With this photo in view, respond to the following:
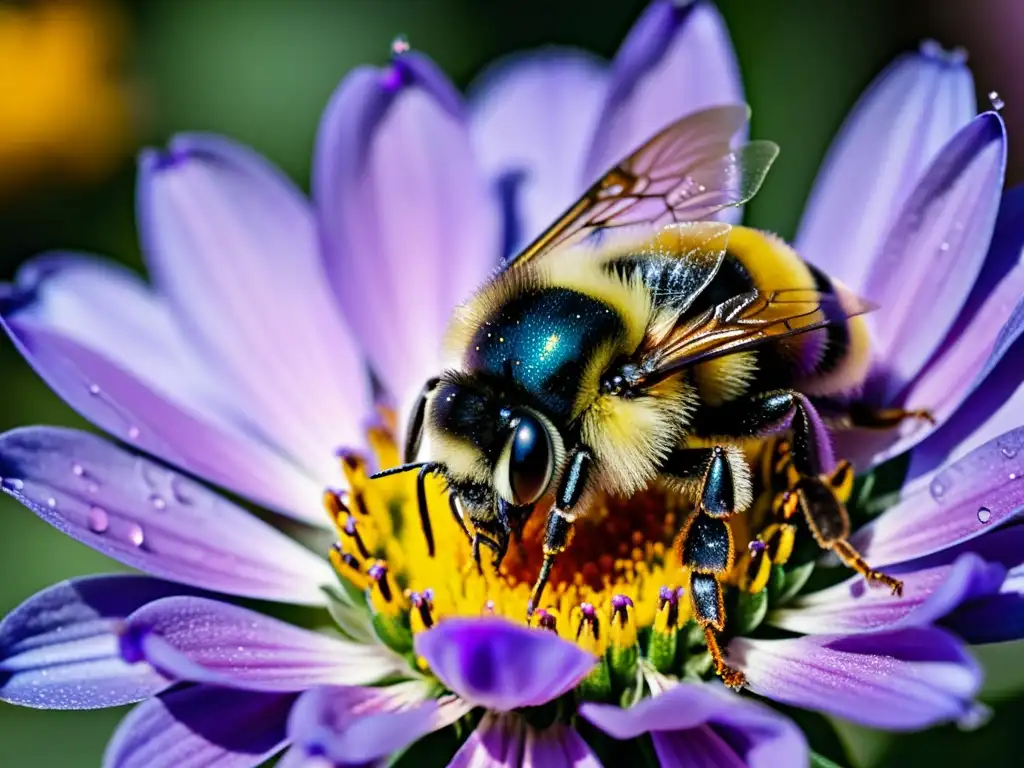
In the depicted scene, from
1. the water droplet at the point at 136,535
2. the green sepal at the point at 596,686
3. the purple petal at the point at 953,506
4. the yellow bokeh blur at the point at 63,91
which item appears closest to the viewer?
the purple petal at the point at 953,506

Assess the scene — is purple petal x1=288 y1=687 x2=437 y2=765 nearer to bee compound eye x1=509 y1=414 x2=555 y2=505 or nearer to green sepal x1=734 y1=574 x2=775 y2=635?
bee compound eye x1=509 y1=414 x2=555 y2=505

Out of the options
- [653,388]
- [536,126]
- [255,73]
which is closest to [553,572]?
[653,388]

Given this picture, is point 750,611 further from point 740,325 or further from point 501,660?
point 501,660

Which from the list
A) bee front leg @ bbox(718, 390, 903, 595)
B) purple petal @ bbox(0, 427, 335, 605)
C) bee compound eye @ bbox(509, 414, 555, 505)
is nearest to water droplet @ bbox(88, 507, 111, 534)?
purple petal @ bbox(0, 427, 335, 605)

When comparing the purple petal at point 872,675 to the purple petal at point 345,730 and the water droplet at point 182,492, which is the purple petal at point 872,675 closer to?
the purple petal at point 345,730

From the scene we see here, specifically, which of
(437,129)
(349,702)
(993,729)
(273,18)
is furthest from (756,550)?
(273,18)

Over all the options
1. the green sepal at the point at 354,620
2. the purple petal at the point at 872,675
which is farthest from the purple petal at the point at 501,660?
the green sepal at the point at 354,620

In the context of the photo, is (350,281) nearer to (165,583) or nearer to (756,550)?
(165,583)
